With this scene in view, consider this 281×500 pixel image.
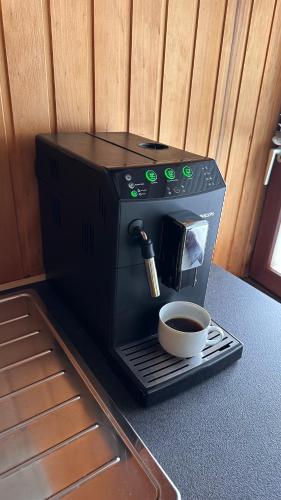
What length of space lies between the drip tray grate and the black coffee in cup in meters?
0.05

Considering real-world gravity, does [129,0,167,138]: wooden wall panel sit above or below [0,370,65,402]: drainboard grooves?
above

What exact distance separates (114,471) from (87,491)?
44mm

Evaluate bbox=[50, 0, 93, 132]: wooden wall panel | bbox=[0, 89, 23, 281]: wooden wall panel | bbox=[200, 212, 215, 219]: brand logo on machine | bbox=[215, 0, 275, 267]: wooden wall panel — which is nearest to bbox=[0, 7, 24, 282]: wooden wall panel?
bbox=[0, 89, 23, 281]: wooden wall panel

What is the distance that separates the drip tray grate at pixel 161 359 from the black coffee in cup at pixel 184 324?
0.05m

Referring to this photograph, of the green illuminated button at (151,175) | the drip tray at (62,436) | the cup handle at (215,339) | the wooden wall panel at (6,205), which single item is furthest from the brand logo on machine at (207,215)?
the wooden wall panel at (6,205)

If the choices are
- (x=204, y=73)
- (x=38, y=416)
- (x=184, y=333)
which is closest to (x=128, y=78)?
(x=204, y=73)

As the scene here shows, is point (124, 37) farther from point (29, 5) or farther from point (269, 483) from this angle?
point (269, 483)

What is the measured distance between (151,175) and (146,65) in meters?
0.47

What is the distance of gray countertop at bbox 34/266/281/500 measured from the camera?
52 centimetres

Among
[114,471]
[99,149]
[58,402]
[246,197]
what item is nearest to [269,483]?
[114,471]

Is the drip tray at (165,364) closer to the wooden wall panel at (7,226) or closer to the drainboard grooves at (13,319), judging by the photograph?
the drainboard grooves at (13,319)

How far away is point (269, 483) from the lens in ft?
1.71

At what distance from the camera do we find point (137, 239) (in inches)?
23.6

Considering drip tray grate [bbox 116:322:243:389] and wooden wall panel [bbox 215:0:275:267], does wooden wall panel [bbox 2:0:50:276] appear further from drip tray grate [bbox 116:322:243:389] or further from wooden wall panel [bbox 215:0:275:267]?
wooden wall panel [bbox 215:0:275:267]
